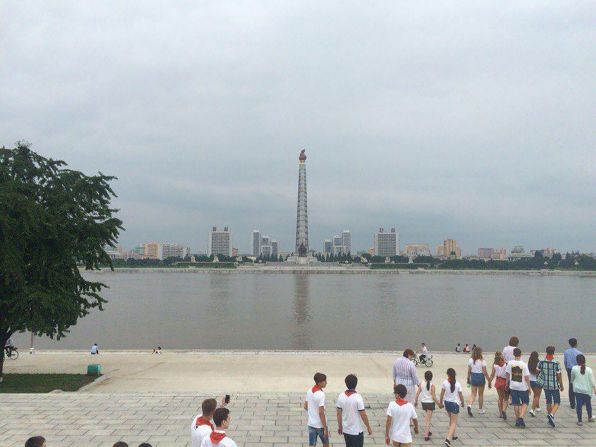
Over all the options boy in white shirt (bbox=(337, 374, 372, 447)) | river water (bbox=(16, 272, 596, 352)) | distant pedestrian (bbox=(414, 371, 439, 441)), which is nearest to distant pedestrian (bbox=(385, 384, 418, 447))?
boy in white shirt (bbox=(337, 374, 372, 447))

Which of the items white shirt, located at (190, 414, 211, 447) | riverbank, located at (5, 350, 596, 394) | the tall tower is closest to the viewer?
white shirt, located at (190, 414, 211, 447)

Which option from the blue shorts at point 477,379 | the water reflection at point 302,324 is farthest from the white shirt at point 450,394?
the water reflection at point 302,324

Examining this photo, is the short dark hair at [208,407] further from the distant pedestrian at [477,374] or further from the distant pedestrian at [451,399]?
the distant pedestrian at [477,374]

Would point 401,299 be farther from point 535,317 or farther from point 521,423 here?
point 521,423

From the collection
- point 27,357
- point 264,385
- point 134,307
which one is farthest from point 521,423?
point 134,307

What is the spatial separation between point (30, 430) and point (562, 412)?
9.49m

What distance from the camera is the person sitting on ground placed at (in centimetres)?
453

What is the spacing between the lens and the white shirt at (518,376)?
330 inches

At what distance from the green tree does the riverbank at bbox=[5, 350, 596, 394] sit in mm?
2612

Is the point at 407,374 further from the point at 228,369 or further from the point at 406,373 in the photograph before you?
the point at 228,369

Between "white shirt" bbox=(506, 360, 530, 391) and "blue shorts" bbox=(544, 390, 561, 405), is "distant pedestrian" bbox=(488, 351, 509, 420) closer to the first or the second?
"white shirt" bbox=(506, 360, 530, 391)

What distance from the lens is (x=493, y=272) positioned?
143m

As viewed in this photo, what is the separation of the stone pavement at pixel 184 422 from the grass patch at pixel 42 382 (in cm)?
264

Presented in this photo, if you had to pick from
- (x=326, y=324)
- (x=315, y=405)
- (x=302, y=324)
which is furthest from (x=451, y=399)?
(x=302, y=324)
